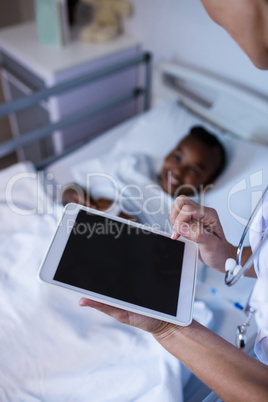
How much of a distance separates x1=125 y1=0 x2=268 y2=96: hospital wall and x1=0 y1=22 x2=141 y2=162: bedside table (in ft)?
0.47

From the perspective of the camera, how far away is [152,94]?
1830 millimetres

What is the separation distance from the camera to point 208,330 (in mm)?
680

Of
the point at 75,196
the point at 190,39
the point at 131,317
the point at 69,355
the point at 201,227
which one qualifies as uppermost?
the point at 190,39

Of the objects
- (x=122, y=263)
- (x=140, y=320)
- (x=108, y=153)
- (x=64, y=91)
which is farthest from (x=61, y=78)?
(x=140, y=320)

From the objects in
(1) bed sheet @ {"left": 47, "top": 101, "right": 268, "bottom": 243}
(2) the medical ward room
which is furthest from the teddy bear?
(1) bed sheet @ {"left": 47, "top": 101, "right": 268, "bottom": 243}

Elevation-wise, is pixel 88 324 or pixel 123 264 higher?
pixel 123 264

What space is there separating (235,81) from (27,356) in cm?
110

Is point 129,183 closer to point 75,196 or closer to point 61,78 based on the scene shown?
point 75,196

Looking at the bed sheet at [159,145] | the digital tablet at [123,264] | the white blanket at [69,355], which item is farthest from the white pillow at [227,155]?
the white blanket at [69,355]

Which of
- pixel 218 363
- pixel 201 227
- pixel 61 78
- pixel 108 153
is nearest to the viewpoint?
pixel 218 363

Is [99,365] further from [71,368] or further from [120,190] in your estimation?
[120,190]

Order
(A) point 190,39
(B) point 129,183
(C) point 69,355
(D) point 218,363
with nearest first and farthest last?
(D) point 218,363, (C) point 69,355, (B) point 129,183, (A) point 190,39

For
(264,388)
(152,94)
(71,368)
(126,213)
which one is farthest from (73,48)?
(264,388)

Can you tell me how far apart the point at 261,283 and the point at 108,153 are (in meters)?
0.97
